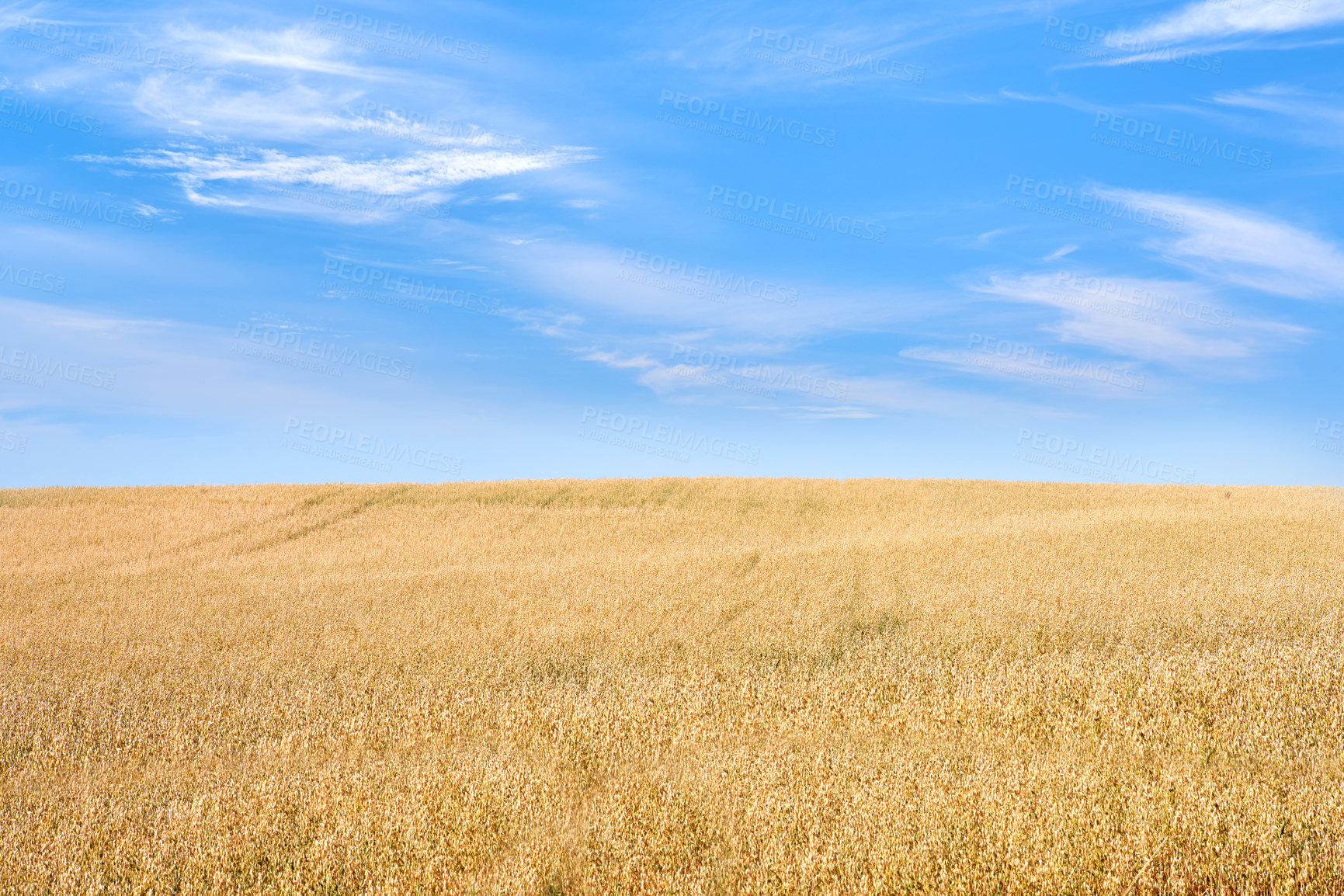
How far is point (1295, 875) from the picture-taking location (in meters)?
4.89

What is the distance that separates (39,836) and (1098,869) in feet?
25.0

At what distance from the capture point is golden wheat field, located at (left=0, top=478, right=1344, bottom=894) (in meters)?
5.24

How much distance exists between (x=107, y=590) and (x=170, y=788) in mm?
11796

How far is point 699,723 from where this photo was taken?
8.02m

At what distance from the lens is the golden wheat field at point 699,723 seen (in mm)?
5238

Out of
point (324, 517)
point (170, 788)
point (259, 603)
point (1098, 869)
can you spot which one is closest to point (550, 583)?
point (259, 603)

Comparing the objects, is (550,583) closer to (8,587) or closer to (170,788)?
(170,788)

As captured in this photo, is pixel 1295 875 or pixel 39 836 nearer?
pixel 1295 875

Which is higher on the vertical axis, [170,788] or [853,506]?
[853,506]

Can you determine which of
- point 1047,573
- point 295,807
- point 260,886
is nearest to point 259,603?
point 295,807

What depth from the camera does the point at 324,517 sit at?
26734 millimetres

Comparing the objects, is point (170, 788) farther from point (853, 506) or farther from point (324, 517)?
point (853, 506)

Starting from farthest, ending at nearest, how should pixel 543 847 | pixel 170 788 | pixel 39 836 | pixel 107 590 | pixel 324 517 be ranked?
pixel 324 517
pixel 107 590
pixel 170 788
pixel 39 836
pixel 543 847

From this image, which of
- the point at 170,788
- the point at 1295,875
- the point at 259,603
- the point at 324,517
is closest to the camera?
the point at 1295,875
